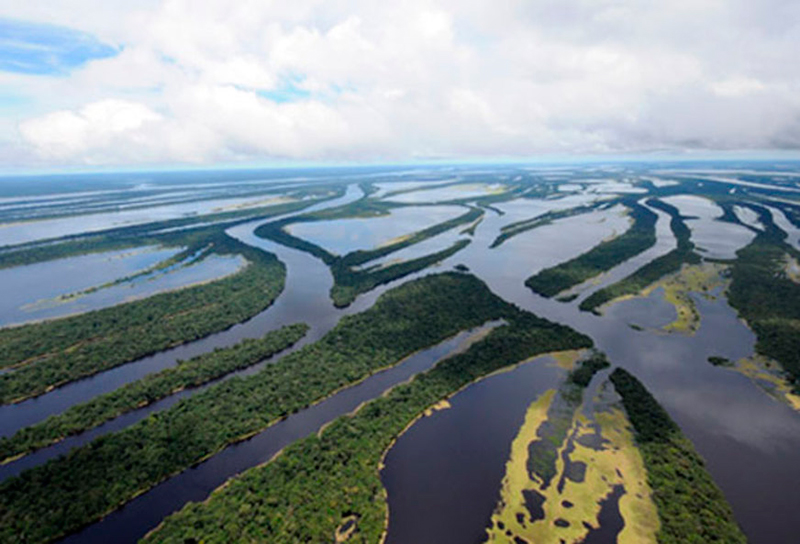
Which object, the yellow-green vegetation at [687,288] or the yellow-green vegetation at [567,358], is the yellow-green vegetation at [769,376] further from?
the yellow-green vegetation at [567,358]

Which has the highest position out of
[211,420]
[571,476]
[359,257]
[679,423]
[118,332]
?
[118,332]

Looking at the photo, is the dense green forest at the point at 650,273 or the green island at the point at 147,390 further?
the dense green forest at the point at 650,273

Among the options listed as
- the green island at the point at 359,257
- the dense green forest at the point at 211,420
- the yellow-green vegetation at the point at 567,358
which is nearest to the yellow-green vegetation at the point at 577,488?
the yellow-green vegetation at the point at 567,358

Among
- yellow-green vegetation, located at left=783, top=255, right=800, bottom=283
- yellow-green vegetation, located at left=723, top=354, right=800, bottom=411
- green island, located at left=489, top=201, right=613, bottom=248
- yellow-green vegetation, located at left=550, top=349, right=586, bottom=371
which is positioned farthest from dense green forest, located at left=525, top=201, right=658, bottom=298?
yellow-green vegetation, located at left=723, top=354, right=800, bottom=411

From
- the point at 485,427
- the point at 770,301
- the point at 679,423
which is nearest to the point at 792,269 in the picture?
the point at 770,301

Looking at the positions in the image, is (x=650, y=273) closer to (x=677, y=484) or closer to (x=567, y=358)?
(x=567, y=358)
